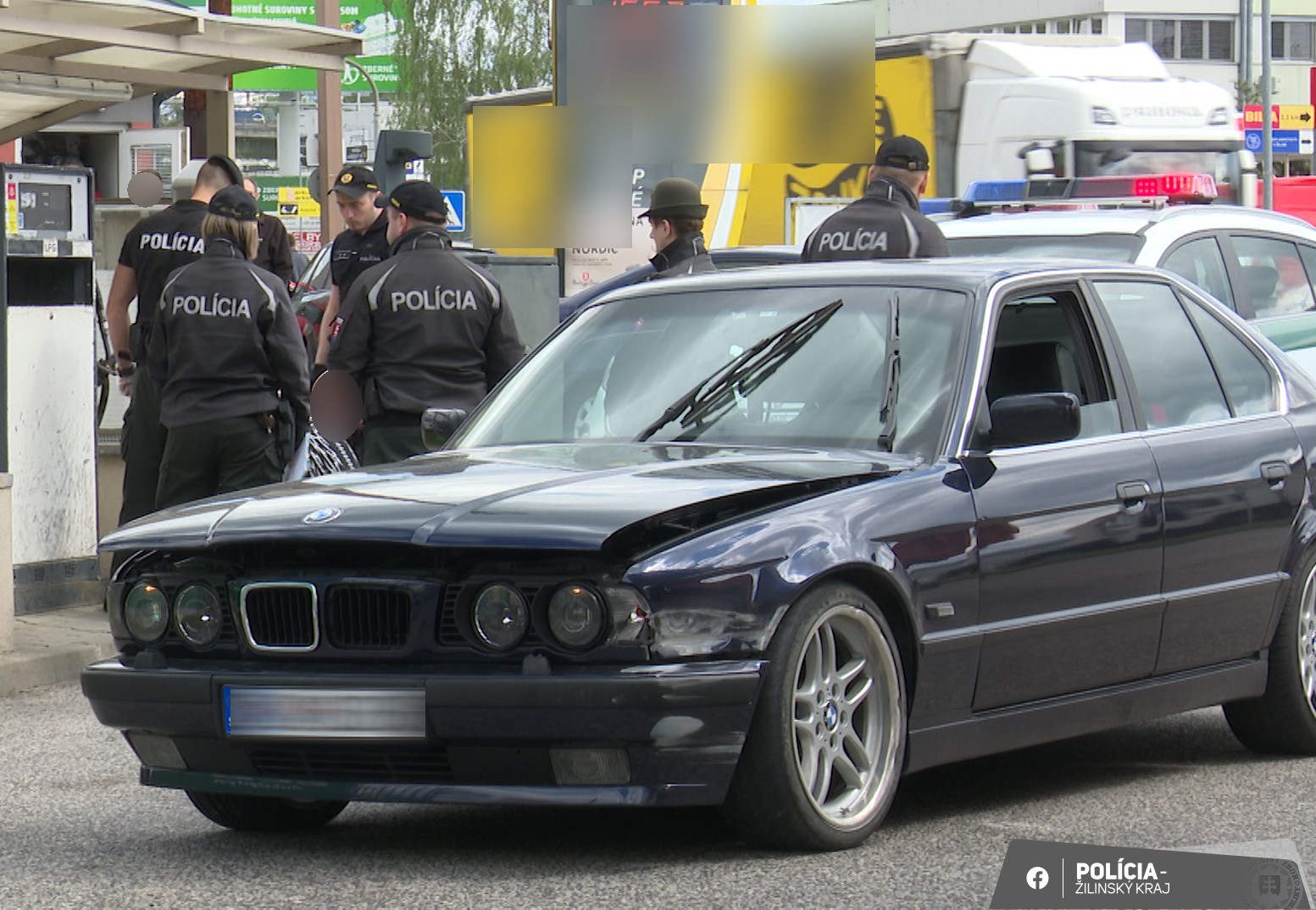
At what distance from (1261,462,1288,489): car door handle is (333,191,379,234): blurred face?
5.76 metres

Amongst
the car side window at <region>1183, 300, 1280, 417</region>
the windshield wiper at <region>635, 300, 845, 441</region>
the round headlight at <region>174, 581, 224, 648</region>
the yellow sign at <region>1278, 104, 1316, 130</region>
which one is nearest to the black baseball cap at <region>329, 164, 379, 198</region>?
the car side window at <region>1183, 300, 1280, 417</region>

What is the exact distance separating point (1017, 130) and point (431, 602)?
15.2 meters

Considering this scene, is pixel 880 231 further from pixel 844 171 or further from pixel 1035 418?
pixel 844 171

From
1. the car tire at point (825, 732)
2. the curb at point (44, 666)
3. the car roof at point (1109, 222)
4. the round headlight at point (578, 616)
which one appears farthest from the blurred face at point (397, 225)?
the round headlight at point (578, 616)

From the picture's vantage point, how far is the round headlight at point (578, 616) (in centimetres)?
521

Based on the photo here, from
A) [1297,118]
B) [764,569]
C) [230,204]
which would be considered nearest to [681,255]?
[230,204]

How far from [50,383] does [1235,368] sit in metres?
5.71

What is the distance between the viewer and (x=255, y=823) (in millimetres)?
6129

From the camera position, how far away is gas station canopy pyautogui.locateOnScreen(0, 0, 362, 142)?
10.2 metres

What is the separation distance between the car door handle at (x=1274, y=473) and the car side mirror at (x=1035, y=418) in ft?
3.81

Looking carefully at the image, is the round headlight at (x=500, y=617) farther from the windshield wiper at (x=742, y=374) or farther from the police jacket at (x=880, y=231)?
the police jacket at (x=880, y=231)

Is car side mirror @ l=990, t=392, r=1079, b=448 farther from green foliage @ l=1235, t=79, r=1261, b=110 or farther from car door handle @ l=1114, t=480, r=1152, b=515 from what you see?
green foliage @ l=1235, t=79, r=1261, b=110

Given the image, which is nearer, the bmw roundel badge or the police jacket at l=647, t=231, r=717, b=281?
→ the bmw roundel badge

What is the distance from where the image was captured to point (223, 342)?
31.3 feet
